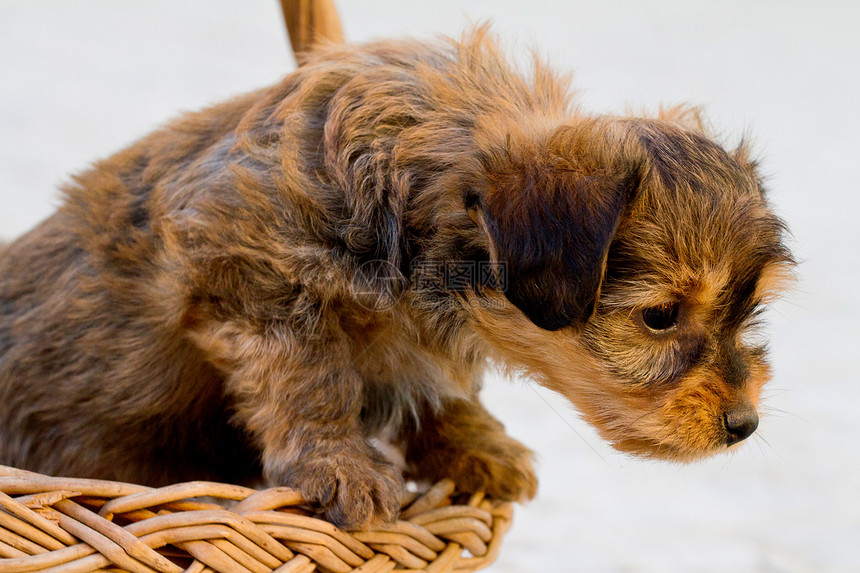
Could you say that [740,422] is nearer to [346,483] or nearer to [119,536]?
[346,483]

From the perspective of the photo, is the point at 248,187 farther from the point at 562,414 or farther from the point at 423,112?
the point at 562,414

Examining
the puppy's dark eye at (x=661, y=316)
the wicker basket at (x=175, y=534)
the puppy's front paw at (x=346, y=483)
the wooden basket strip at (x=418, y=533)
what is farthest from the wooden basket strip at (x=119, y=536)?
the puppy's dark eye at (x=661, y=316)

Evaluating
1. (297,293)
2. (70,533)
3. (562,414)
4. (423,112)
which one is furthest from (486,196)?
(70,533)

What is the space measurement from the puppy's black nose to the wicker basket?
0.76m

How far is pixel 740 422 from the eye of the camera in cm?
207

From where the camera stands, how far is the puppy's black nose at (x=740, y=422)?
2064 mm

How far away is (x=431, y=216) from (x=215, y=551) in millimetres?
885

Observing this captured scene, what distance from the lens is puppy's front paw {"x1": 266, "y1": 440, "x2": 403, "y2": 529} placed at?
210 centimetres

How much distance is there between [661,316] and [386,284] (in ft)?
2.16

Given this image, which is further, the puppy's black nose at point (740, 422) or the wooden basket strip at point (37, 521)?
the puppy's black nose at point (740, 422)

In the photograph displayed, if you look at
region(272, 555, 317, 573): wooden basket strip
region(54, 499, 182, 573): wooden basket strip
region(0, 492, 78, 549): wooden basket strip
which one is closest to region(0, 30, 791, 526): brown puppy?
region(272, 555, 317, 573): wooden basket strip

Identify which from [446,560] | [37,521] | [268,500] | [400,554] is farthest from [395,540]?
[37,521]

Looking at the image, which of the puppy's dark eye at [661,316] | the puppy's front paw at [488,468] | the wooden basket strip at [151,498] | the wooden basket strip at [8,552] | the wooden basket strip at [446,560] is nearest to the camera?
the wooden basket strip at [8,552]

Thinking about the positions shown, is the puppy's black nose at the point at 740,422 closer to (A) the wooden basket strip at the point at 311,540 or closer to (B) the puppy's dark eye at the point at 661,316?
(B) the puppy's dark eye at the point at 661,316
